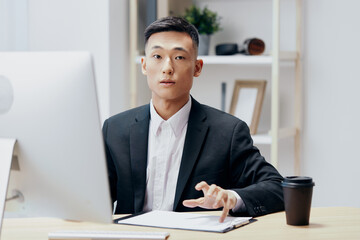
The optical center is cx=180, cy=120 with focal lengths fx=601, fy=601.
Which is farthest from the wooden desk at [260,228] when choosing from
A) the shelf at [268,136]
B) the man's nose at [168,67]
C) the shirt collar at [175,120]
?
the shelf at [268,136]

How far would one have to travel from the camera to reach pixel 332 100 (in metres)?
3.18

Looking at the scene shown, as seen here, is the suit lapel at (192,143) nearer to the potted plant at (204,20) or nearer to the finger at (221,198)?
the finger at (221,198)

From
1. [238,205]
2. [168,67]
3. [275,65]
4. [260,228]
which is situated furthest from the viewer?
[275,65]

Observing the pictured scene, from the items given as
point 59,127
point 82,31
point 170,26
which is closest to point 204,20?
point 82,31

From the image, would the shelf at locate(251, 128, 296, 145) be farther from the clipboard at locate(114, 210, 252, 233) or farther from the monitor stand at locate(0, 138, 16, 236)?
the monitor stand at locate(0, 138, 16, 236)

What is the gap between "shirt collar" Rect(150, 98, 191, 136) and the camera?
191 cm

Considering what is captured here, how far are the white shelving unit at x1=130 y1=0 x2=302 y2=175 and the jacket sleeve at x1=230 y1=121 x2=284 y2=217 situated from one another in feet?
3.56

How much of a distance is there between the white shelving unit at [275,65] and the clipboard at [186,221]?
4.69ft

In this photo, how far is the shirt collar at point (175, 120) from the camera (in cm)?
191

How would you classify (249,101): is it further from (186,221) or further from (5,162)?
(5,162)

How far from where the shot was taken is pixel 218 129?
6.33 feet

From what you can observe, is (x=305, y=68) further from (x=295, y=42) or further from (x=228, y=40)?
(x=228, y=40)

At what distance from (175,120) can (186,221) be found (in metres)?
0.44

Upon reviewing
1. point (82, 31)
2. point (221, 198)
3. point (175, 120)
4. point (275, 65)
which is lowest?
point (221, 198)
